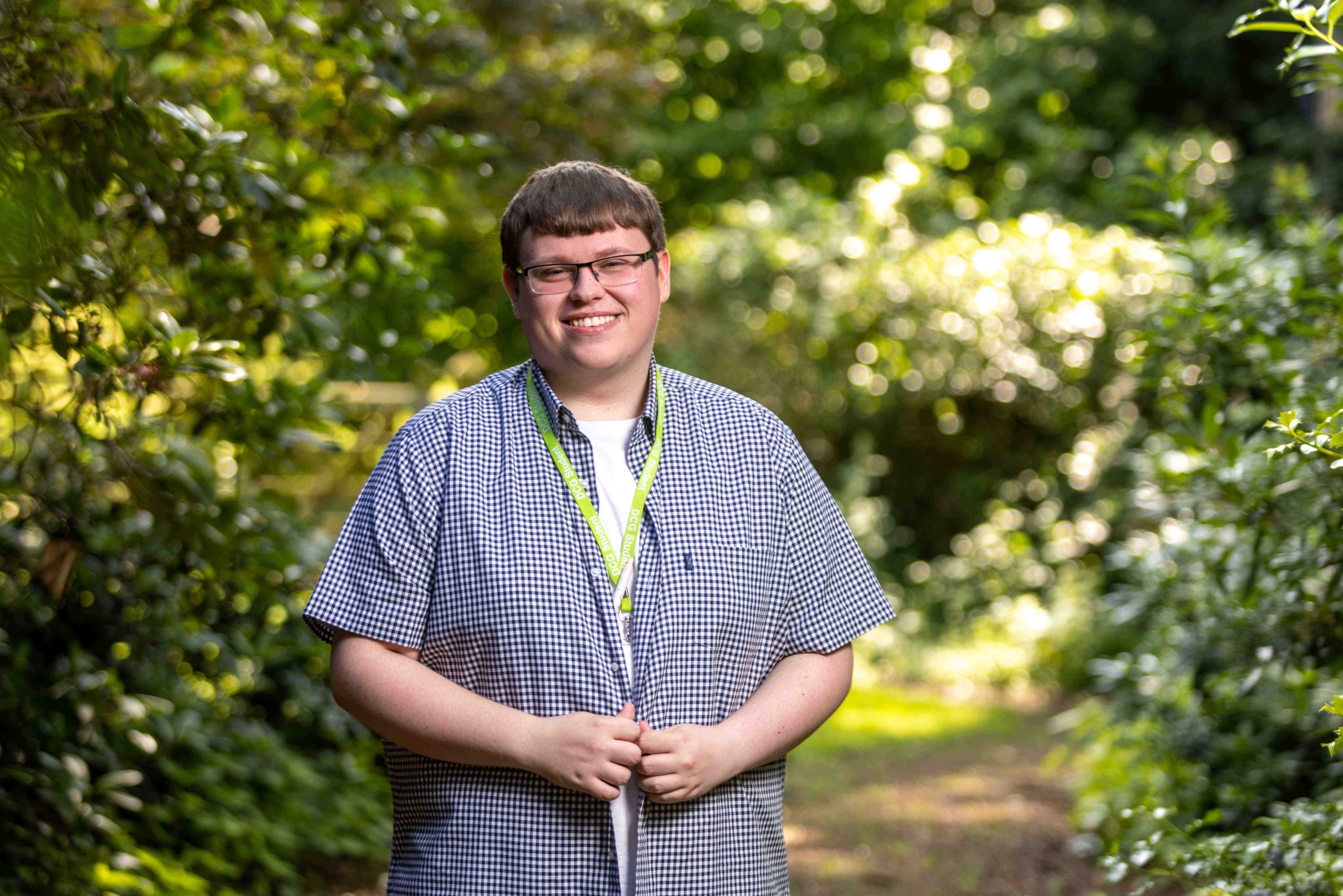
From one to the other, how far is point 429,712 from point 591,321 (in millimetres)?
637

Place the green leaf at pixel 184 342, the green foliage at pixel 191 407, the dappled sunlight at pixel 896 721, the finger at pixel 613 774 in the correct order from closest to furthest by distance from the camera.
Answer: the finger at pixel 613 774, the green leaf at pixel 184 342, the green foliage at pixel 191 407, the dappled sunlight at pixel 896 721

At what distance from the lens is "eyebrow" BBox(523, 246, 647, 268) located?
193 cm

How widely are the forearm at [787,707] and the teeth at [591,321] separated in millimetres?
621

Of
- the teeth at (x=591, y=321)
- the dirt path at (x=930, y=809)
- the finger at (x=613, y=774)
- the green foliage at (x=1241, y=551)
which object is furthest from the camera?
the dirt path at (x=930, y=809)

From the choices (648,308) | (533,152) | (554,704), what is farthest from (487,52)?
Answer: (554,704)

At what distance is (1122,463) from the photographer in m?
8.65

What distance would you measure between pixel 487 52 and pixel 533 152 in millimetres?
458

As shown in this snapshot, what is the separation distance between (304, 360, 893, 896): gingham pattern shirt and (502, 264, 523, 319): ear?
16cm

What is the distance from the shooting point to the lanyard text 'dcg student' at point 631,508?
6.26 feet

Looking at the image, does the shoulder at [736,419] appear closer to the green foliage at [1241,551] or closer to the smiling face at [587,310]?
the smiling face at [587,310]

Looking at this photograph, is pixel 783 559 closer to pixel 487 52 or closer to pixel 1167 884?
pixel 1167 884

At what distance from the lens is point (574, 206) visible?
193cm

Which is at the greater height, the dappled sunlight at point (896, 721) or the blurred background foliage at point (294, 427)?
the blurred background foliage at point (294, 427)

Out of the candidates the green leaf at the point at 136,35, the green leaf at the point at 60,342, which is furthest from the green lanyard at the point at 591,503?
the green leaf at the point at 136,35
